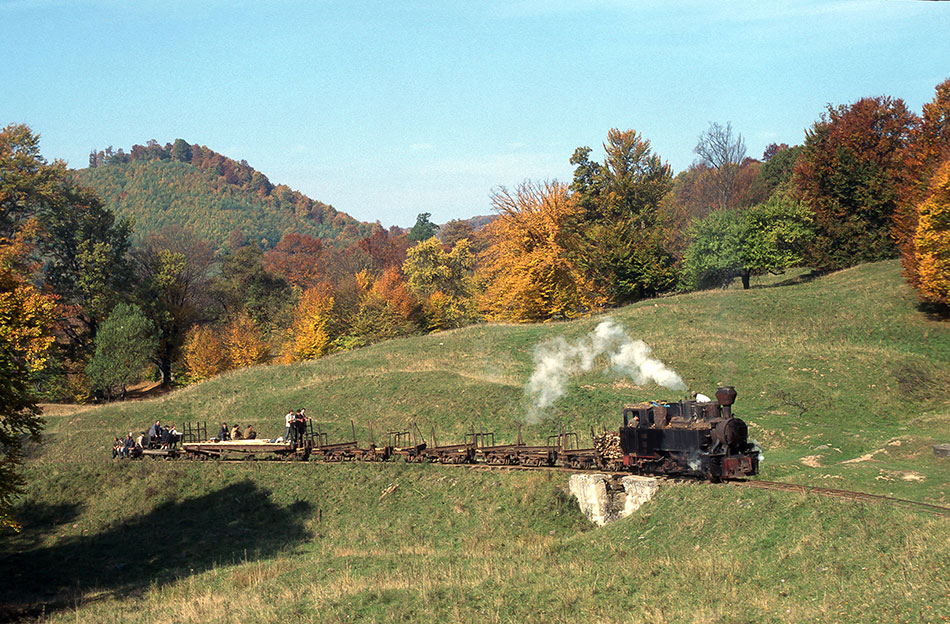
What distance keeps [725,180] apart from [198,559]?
4227 inches

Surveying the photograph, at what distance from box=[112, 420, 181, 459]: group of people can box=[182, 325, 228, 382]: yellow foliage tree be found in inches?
1431

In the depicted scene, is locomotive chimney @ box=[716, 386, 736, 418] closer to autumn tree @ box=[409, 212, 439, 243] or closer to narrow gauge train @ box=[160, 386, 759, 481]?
narrow gauge train @ box=[160, 386, 759, 481]

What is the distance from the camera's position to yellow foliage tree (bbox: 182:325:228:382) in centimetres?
7975

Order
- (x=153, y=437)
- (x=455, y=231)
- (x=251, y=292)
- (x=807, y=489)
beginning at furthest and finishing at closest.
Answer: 1. (x=455, y=231)
2. (x=251, y=292)
3. (x=153, y=437)
4. (x=807, y=489)

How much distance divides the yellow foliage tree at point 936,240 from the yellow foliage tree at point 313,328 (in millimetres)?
57838

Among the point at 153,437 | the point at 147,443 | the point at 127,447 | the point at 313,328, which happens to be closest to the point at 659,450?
the point at 153,437

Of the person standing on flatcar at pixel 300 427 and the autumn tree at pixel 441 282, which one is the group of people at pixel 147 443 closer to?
the person standing on flatcar at pixel 300 427

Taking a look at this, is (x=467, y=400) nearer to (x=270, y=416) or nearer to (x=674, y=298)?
(x=270, y=416)

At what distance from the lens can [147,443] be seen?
4347 cm

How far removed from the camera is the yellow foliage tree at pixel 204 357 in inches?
3140

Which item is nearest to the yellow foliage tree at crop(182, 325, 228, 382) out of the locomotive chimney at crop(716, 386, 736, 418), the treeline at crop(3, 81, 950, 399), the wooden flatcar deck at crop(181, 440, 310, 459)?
the treeline at crop(3, 81, 950, 399)

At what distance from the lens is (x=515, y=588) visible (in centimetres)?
2048

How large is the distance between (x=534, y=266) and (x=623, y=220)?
26899mm

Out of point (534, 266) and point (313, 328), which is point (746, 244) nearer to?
point (534, 266)
